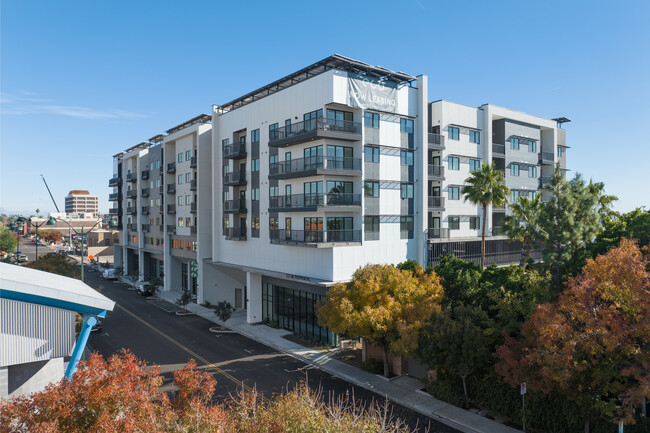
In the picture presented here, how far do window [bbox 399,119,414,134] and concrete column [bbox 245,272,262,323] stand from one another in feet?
63.8

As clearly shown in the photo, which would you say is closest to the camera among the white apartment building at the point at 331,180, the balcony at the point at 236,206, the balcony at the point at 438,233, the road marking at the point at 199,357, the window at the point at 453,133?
the road marking at the point at 199,357

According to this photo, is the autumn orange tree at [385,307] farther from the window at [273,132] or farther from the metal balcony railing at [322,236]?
the window at [273,132]

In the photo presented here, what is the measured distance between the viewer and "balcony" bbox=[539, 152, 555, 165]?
5103 centimetres

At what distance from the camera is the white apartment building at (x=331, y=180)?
33.0 m

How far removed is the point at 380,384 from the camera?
24688 mm

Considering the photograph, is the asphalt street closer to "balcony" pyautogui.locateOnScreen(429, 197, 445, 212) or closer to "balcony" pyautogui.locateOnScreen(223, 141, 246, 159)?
"balcony" pyautogui.locateOnScreen(223, 141, 246, 159)

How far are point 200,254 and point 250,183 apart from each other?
12.2 meters

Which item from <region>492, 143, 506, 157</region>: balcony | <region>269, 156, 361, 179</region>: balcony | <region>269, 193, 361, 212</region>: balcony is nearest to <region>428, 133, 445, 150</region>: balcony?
<region>492, 143, 506, 157</region>: balcony

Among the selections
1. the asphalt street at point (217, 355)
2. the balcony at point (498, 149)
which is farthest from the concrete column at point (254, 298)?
the balcony at point (498, 149)

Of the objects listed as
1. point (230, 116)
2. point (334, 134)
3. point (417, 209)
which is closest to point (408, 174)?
point (417, 209)

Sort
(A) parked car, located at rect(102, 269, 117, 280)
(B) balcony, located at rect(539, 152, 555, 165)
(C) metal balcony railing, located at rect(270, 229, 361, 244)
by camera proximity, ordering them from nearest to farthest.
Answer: (C) metal balcony railing, located at rect(270, 229, 361, 244) < (B) balcony, located at rect(539, 152, 555, 165) < (A) parked car, located at rect(102, 269, 117, 280)

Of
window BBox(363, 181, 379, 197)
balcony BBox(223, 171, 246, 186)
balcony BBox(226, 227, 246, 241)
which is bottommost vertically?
balcony BBox(226, 227, 246, 241)

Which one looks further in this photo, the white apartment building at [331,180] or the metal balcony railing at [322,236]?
the white apartment building at [331,180]

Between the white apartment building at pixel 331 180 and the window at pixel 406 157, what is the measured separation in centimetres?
18
